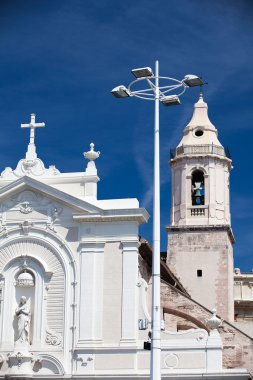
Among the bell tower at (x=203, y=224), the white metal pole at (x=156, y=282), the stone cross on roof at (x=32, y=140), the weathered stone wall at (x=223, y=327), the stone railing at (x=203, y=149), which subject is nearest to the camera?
the white metal pole at (x=156, y=282)

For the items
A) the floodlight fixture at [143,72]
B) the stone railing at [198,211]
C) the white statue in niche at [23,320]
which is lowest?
the white statue in niche at [23,320]

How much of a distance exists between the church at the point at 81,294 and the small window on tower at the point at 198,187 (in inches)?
550

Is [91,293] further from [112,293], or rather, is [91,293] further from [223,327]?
[223,327]

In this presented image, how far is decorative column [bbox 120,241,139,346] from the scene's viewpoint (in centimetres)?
3288

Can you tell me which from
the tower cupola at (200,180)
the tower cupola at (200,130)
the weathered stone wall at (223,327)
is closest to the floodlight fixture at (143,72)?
the weathered stone wall at (223,327)

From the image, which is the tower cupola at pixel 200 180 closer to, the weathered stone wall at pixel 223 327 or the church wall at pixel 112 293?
the weathered stone wall at pixel 223 327

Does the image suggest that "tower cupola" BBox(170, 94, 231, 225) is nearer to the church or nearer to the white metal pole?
the church

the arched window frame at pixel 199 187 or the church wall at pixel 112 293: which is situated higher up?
the arched window frame at pixel 199 187

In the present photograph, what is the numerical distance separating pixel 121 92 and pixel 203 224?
24.8m

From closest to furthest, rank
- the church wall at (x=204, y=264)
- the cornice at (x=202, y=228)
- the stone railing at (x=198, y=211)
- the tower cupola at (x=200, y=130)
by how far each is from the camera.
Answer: the church wall at (x=204, y=264) < the cornice at (x=202, y=228) < the stone railing at (x=198, y=211) < the tower cupola at (x=200, y=130)

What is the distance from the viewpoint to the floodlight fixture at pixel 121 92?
27.3 metres

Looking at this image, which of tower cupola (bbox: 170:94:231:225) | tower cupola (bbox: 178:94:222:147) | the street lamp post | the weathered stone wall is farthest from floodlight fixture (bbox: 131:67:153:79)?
tower cupola (bbox: 178:94:222:147)

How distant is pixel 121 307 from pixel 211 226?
60.5ft

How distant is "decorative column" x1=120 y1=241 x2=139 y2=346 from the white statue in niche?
3569 millimetres
